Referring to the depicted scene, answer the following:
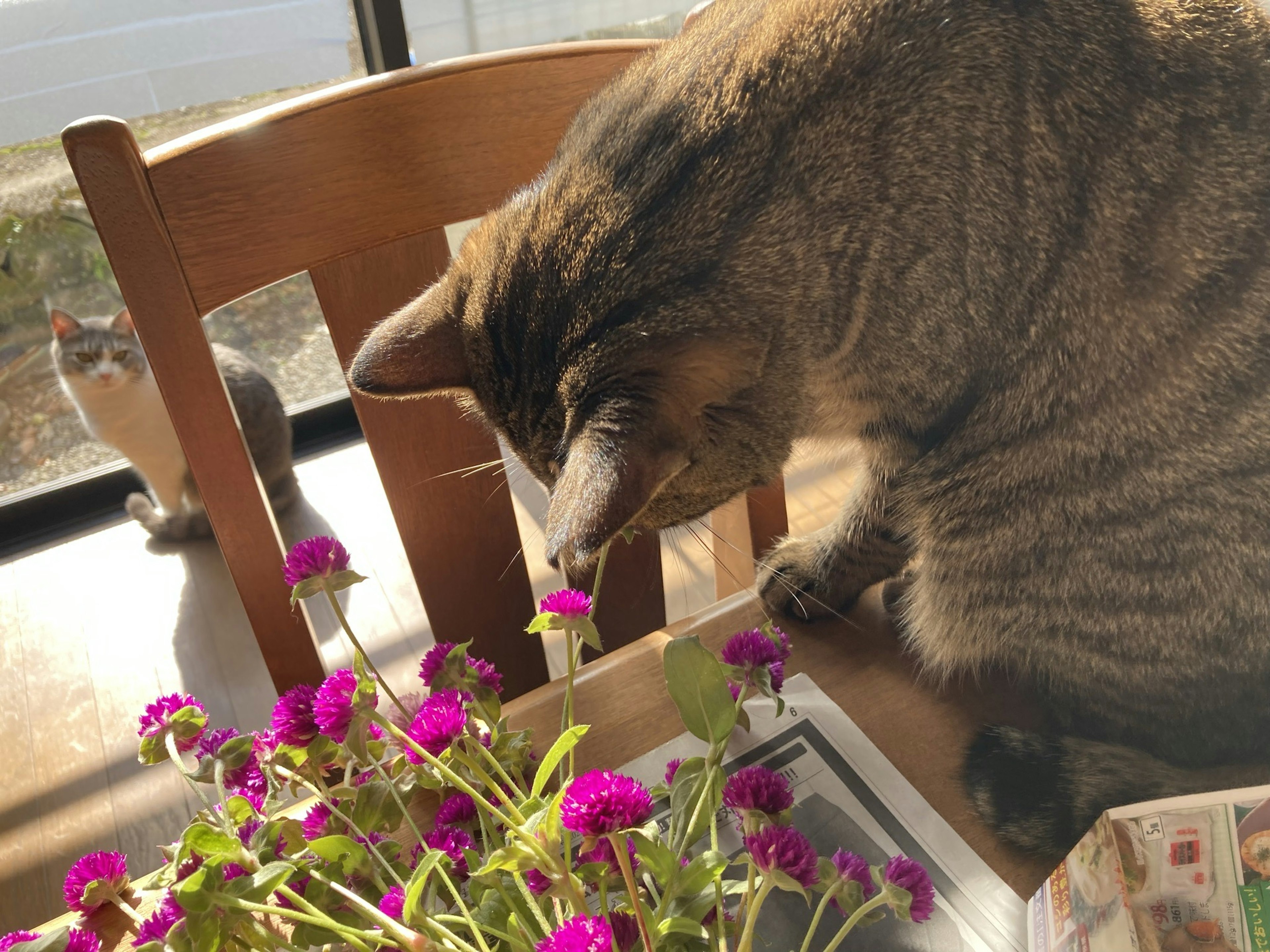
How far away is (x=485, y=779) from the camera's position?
0.48 m

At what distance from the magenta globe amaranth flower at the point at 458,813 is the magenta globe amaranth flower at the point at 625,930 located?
13 cm

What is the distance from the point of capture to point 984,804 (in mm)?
691

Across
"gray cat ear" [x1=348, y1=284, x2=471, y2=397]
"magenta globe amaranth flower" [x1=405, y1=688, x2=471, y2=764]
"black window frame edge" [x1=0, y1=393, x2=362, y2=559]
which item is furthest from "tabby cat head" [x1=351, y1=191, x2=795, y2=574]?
"black window frame edge" [x1=0, y1=393, x2=362, y2=559]

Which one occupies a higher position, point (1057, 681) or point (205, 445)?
point (205, 445)

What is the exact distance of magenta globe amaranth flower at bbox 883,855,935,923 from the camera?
0.46 metres

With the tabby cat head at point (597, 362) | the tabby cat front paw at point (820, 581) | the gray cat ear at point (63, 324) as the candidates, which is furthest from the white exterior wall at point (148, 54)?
the tabby cat front paw at point (820, 581)

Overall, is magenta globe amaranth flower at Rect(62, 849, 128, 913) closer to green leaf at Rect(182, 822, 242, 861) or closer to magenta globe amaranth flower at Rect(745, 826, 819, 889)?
green leaf at Rect(182, 822, 242, 861)

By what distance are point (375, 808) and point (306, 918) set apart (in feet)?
0.32

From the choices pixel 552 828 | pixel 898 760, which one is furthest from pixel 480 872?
pixel 898 760

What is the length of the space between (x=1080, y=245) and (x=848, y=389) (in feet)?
0.66

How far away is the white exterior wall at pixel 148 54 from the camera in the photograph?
56.4 inches

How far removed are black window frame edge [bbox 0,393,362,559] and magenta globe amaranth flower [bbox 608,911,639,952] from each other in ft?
4.85

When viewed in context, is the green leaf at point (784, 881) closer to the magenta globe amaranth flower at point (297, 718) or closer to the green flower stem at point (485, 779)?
the green flower stem at point (485, 779)

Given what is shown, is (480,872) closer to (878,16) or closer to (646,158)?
(646,158)
